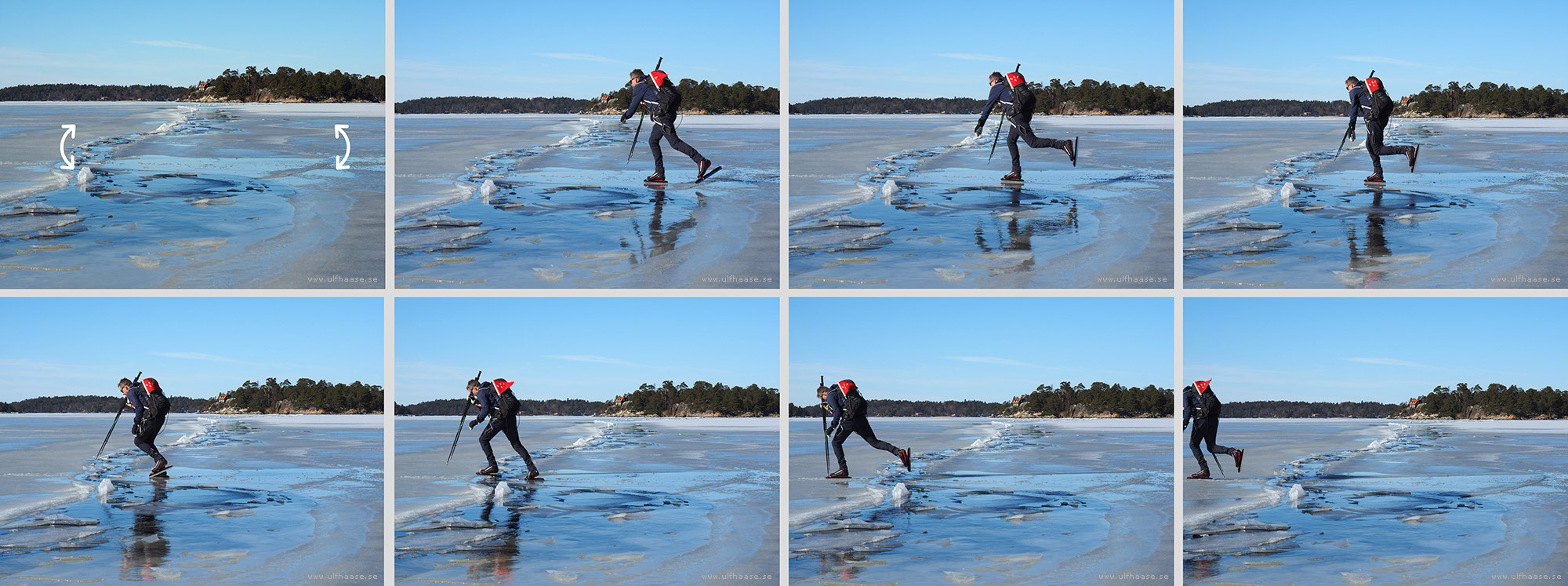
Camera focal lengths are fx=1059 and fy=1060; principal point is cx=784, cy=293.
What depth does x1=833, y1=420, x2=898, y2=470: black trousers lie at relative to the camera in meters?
9.70

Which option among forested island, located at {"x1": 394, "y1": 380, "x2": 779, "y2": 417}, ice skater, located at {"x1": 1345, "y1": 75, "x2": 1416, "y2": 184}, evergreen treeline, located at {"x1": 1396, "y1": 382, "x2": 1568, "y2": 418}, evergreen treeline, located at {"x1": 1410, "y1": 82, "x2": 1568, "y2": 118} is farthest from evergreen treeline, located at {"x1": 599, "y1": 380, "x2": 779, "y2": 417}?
evergreen treeline, located at {"x1": 1410, "y1": 82, "x2": 1568, "y2": 118}

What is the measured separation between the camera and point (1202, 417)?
31.2 ft

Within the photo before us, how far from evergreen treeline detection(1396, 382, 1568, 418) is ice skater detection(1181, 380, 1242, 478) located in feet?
19.8

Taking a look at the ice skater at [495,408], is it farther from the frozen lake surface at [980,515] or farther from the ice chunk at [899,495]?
the ice chunk at [899,495]

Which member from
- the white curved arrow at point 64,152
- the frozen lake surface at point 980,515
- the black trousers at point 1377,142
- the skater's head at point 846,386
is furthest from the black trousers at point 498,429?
the black trousers at point 1377,142

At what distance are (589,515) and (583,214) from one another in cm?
335

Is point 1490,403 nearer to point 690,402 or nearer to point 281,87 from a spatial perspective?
point 690,402

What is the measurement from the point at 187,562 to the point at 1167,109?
2036 centimetres

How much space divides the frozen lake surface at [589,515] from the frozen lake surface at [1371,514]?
150 inches

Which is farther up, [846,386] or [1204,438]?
[846,386]

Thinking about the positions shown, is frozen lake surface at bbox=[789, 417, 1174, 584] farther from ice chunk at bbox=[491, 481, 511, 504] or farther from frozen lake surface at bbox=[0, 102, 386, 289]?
frozen lake surface at bbox=[0, 102, 386, 289]

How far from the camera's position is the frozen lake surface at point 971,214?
9.18m

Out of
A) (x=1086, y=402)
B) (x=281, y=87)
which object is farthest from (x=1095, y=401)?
(x=281, y=87)

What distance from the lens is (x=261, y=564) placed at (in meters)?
8.37
